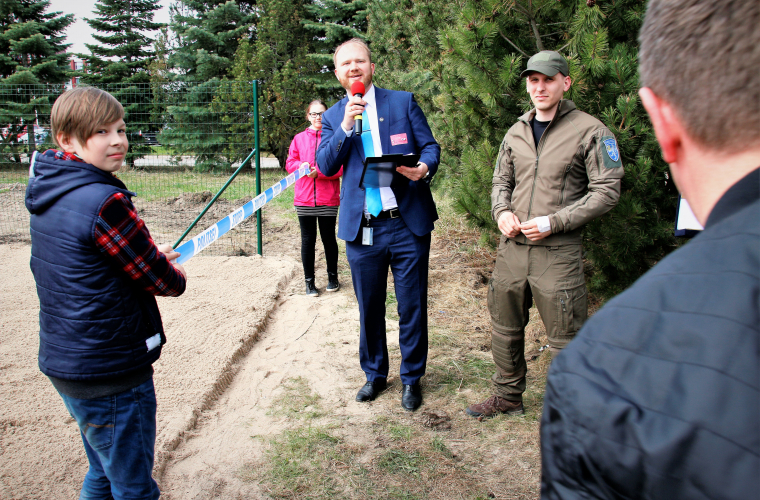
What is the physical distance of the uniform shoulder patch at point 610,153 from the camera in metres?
2.73

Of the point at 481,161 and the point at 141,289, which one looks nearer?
the point at 141,289

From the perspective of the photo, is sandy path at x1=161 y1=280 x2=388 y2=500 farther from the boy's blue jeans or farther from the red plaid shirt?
the red plaid shirt

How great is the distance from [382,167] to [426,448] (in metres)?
1.69

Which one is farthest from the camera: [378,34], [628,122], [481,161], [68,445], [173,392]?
[378,34]

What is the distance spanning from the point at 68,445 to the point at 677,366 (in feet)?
11.1

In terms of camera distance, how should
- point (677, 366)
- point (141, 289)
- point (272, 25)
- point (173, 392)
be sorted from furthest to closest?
1. point (272, 25)
2. point (173, 392)
3. point (141, 289)
4. point (677, 366)

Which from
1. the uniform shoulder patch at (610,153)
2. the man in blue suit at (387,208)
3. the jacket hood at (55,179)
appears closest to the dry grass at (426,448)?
the man in blue suit at (387,208)

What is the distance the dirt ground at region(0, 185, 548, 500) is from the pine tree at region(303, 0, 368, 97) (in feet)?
40.6

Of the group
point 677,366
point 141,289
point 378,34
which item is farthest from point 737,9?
point 378,34

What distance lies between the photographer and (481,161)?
4.14m

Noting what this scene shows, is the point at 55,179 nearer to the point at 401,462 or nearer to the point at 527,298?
the point at 401,462

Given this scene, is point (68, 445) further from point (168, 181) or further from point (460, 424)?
point (168, 181)

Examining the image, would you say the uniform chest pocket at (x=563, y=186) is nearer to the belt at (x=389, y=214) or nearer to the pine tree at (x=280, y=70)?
the belt at (x=389, y=214)

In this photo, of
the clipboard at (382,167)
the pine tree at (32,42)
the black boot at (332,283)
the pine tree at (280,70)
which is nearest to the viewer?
the clipboard at (382,167)
